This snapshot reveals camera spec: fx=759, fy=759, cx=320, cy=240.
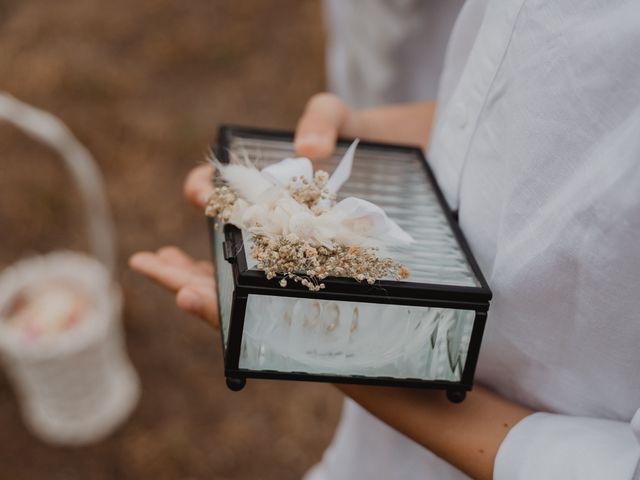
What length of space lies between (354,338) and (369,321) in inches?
1.1

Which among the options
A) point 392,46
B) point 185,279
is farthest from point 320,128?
point 392,46

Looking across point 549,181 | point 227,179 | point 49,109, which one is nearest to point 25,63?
point 49,109

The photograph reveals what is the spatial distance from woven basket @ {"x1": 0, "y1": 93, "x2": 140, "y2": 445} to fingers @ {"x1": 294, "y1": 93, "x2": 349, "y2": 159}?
860mm

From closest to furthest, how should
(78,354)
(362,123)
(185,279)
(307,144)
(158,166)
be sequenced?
(307,144) → (185,279) → (362,123) → (78,354) → (158,166)

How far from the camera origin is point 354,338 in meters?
0.79

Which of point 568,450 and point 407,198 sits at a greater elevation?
point 407,198

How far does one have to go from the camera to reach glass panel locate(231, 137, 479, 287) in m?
0.79

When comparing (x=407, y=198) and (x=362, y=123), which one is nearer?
(x=407, y=198)

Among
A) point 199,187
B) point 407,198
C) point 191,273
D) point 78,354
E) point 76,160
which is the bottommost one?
point 78,354

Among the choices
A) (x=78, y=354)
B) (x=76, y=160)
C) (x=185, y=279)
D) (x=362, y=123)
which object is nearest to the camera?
(x=185, y=279)

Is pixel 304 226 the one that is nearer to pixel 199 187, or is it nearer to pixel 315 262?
pixel 315 262

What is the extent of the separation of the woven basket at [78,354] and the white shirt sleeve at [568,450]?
133cm

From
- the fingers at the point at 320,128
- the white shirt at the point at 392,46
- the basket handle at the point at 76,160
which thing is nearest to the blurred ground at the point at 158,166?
the basket handle at the point at 76,160

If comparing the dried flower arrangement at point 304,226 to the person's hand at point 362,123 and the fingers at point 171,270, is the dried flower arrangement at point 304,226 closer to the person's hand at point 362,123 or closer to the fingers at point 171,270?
the person's hand at point 362,123
